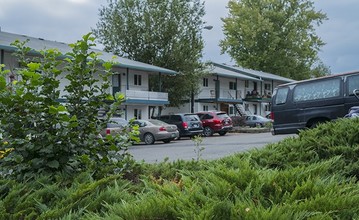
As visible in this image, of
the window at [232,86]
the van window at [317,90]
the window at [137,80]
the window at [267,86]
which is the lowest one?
the van window at [317,90]

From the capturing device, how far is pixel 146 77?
39125 mm

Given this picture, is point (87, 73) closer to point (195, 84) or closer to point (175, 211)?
point (175, 211)

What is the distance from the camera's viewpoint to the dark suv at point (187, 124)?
28.2 m

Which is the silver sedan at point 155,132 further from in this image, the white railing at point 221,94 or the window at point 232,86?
the window at point 232,86

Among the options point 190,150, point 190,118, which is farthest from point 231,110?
point 190,150

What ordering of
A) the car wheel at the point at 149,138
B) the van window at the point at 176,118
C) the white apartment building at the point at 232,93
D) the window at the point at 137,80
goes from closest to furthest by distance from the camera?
the car wheel at the point at 149,138
the van window at the point at 176,118
the window at the point at 137,80
the white apartment building at the point at 232,93

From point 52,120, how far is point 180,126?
24.2m

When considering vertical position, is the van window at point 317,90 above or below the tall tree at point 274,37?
below

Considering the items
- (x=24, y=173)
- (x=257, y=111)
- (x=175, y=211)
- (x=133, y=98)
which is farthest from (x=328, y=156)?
(x=257, y=111)

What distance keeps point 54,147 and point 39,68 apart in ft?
2.65

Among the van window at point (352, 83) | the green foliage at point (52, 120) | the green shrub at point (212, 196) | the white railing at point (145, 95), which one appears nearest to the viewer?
the green shrub at point (212, 196)

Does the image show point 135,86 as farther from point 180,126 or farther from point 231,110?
point 231,110

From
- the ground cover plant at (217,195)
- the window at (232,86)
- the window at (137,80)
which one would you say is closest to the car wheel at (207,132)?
the window at (137,80)

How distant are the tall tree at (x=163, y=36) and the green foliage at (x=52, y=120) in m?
34.1
